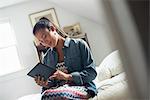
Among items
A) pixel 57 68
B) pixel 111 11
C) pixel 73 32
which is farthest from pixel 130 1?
pixel 73 32

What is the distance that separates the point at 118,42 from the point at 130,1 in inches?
1.5

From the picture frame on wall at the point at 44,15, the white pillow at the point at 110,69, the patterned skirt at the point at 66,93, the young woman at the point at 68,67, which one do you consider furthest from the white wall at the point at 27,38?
the patterned skirt at the point at 66,93

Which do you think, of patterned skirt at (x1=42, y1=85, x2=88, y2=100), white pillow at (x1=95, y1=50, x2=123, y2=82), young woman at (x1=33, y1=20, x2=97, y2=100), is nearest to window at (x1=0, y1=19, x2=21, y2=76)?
white pillow at (x1=95, y1=50, x2=123, y2=82)

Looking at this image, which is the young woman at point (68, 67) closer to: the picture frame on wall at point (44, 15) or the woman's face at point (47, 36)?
the woman's face at point (47, 36)

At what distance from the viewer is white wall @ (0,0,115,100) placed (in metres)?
3.54

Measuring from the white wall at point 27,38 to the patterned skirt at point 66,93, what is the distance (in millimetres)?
2158

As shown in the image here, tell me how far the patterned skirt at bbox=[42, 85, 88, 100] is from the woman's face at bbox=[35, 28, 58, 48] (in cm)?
26

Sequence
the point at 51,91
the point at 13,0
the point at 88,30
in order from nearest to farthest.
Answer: the point at 51,91
the point at 13,0
the point at 88,30

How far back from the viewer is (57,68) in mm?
1547

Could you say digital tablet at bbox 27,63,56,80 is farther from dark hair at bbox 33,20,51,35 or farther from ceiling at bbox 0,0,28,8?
ceiling at bbox 0,0,28,8

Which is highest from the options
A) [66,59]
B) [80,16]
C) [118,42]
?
[80,16]

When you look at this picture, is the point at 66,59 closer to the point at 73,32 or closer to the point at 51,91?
the point at 51,91

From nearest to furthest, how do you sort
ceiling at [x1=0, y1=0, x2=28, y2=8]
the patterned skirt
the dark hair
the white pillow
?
the patterned skirt
the dark hair
the white pillow
ceiling at [x1=0, y1=0, x2=28, y2=8]

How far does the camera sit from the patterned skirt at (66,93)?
1367 mm
